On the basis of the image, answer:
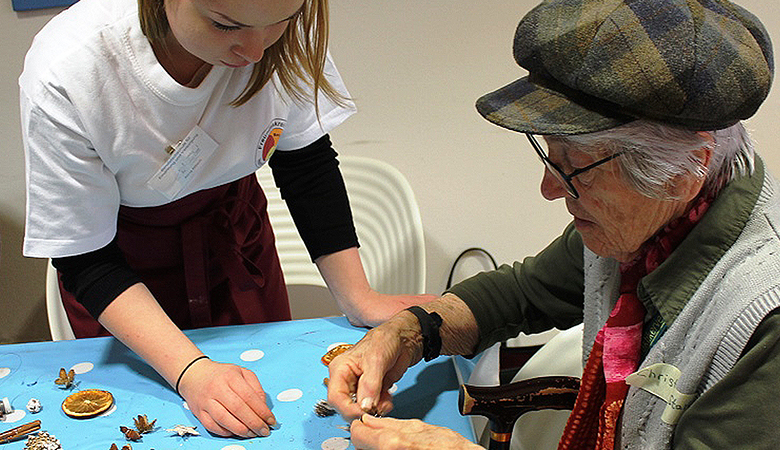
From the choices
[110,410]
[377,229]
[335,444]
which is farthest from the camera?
[377,229]

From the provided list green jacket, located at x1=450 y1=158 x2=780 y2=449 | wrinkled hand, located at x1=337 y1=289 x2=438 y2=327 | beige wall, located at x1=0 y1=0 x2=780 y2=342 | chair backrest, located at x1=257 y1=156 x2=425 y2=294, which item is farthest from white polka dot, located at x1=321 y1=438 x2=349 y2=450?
beige wall, located at x1=0 y1=0 x2=780 y2=342

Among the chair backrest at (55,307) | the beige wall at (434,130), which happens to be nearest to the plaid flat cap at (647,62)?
the chair backrest at (55,307)

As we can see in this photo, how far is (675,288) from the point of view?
3.57ft

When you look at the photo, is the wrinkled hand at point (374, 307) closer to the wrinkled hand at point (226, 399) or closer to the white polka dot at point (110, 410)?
the wrinkled hand at point (226, 399)

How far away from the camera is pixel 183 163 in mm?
1430

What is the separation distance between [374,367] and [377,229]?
3.30 feet

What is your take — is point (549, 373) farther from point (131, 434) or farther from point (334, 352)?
point (131, 434)

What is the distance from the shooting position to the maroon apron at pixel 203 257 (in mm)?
1584

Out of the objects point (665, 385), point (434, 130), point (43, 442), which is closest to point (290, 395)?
point (43, 442)

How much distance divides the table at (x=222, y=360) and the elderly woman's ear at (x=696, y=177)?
53cm

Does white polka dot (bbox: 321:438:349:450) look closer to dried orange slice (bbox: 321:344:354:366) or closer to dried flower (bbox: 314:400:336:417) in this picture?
dried flower (bbox: 314:400:336:417)

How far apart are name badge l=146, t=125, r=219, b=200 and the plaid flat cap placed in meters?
0.69

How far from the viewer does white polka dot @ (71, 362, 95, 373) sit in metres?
1.46

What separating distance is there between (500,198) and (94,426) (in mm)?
1735
